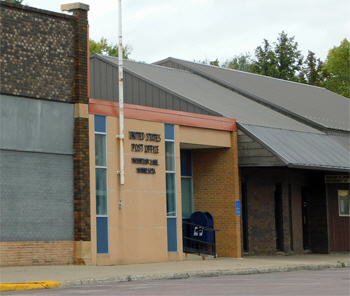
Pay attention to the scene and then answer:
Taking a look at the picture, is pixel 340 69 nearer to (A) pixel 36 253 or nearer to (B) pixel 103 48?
(B) pixel 103 48

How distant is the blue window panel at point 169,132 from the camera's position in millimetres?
24561

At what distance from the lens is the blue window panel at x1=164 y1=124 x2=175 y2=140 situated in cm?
2456

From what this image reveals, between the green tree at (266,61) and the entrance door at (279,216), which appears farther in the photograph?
the green tree at (266,61)

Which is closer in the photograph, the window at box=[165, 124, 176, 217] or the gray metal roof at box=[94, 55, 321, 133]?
the window at box=[165, 124, 176, 217]

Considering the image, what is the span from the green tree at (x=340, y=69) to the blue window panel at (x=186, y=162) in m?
39.3

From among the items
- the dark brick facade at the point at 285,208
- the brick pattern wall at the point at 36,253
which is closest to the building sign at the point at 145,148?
the brick pattern wall at the point at 36,253

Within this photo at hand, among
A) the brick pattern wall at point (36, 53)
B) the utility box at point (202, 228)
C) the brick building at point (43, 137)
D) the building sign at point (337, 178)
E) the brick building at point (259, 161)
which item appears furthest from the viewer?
the building sign at point (337, 178)

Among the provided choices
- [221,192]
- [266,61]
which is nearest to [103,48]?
[266,61]

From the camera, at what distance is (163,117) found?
24.4 meters

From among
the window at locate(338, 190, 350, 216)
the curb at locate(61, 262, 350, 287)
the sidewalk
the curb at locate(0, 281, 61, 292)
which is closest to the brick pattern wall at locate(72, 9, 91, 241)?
the sidewalk

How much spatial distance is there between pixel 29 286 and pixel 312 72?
6194cm

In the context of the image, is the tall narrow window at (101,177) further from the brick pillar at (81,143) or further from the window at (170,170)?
the window at (170,170)

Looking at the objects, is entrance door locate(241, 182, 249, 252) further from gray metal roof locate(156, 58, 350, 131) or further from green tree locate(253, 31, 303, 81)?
green tree locate(253, 31, 303, 81)

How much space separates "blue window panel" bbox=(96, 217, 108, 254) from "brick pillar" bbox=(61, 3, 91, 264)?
1.36ft
